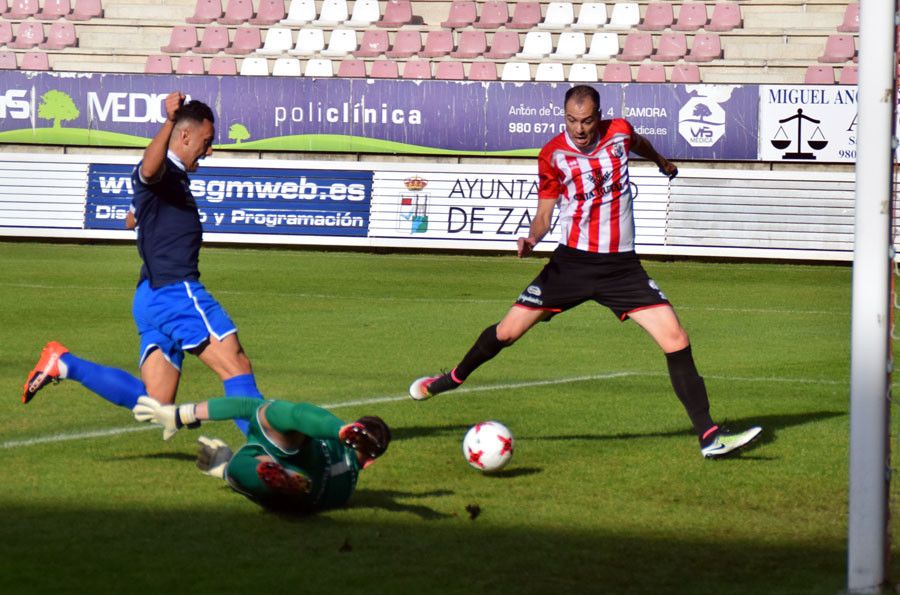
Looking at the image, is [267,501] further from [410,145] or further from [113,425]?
[410,145]

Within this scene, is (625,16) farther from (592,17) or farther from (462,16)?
(462,16)

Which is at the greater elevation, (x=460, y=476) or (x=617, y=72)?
(x=617, y=72)

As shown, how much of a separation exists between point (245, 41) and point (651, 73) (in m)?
9.00

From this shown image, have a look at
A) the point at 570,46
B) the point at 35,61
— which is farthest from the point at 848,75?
the point at 35,61

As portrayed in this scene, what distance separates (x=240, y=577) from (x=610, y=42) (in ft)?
87.2

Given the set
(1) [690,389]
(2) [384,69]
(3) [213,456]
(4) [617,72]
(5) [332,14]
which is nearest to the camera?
(3) [213,456]

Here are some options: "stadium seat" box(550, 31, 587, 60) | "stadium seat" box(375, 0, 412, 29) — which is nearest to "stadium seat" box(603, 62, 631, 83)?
"stadium seat" box(550, 31, 587, 60)

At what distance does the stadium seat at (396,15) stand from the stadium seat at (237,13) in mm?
3126

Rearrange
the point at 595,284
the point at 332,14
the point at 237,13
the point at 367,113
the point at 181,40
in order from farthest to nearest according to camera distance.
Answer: the point at 237,13 → the point at 332,14 → the point at 181,40 → the point at 367,113 → the point at 595,284

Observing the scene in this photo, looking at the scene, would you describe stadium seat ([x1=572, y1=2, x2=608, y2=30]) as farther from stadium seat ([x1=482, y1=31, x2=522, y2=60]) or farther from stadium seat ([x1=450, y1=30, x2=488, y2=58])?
stadium seat ([x1=450, y1=30, x2=488, y2=58])

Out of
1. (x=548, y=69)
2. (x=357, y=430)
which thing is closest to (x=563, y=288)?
(x=357, y=430)

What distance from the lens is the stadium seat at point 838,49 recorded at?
2892cm

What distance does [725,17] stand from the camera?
99.9 ft

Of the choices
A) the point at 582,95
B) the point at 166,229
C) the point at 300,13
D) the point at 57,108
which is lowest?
the point at 166,229
